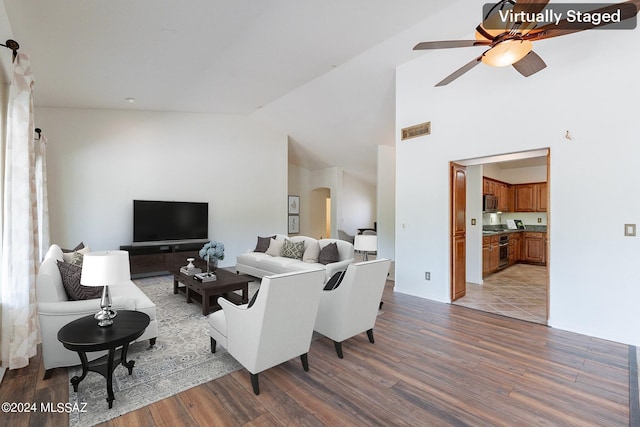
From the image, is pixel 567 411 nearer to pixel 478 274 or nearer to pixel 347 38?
pixel 478 274

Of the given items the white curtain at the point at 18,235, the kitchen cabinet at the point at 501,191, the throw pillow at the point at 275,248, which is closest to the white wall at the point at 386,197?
the kitchen cabinet at the point at 501,191

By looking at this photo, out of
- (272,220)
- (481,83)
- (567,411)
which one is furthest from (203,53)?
(567,411)

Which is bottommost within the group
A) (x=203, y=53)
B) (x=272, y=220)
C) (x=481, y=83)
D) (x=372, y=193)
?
(x=272, y=220)

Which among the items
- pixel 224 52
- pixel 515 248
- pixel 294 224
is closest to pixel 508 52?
pixel 224 52

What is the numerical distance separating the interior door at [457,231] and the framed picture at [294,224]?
6.25 meters

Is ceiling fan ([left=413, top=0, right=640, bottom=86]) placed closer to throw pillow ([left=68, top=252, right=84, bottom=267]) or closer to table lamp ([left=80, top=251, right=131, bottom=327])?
table lamp ([left=80, top=251, right=131, bottom=327])

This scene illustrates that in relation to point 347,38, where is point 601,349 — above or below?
below

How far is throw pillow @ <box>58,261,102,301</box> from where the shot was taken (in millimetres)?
2844

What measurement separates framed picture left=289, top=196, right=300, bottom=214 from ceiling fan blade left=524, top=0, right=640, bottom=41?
850 cm

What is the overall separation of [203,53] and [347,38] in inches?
77.6

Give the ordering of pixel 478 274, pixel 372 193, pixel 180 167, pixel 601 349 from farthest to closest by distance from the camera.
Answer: pixel 372 193 < pixel 180 167 < pixel 478 274 < pixel 601 349

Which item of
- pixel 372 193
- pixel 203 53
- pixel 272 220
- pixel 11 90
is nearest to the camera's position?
pixel 11 90

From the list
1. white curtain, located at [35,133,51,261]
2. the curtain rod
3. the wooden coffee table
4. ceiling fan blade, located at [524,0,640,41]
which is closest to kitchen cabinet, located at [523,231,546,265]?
ceiling fan blade, located at [524,0,640,41]

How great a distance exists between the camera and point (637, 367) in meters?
2.71
